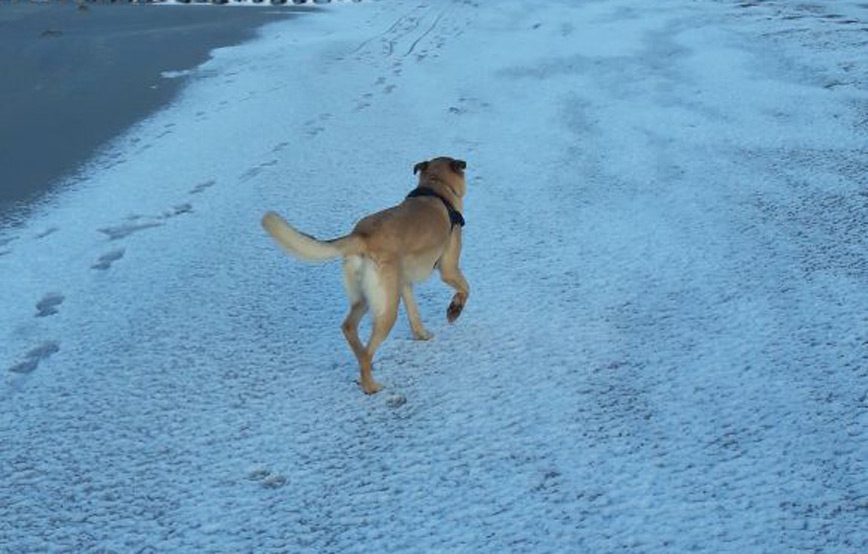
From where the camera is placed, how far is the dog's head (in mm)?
3504

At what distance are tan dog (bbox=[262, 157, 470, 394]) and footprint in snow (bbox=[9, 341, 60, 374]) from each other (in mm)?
1220

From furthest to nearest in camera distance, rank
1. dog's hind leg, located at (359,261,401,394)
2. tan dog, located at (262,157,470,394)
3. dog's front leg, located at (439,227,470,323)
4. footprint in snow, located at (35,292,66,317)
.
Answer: footprint in snow, located at (35,292,66,317)
dog's front leg, located at (439,227,470,323)
dog's hind leg, located at (359,261,401,394)
tan dog, located at (262,157,470,394)

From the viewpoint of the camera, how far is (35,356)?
124 inches

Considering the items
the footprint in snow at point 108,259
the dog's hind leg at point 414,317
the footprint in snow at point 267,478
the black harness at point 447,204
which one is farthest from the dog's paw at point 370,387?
the footprint in snow at point 108,259

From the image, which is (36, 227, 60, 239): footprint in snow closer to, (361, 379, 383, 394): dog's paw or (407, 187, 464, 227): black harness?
(407, 187, 464, 227): black harness

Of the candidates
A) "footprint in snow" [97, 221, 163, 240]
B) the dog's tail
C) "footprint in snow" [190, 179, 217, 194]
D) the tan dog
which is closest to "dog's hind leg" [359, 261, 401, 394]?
the tan dog

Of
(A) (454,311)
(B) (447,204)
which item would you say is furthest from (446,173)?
(A) (454,311)

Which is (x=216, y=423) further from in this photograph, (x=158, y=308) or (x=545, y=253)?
(x=545, y=253)

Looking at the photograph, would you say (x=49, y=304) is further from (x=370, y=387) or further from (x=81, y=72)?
(x=81, y=72)

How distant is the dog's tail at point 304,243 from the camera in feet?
8.29

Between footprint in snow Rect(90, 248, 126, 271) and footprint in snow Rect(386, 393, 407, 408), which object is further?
footprint in snow Rect(90, 248, 126, 271)

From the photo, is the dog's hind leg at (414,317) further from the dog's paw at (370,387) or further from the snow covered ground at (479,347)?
the dog's paw at (370,387)

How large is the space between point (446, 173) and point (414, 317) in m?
0.68

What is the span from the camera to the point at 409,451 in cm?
256
